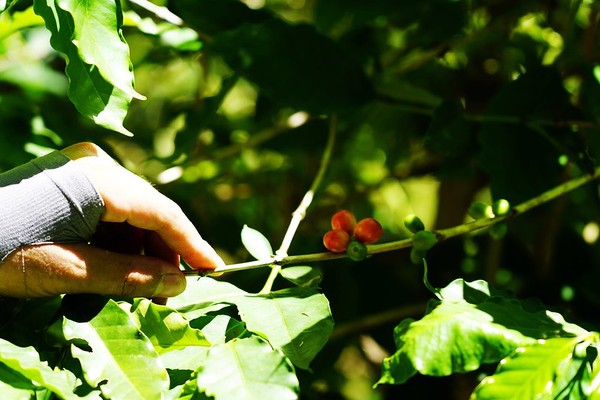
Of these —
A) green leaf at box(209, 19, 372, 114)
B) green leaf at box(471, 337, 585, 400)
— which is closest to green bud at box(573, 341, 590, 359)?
green leaf at box(471, 337, 585, 400)

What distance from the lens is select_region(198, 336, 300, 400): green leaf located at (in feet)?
2.33

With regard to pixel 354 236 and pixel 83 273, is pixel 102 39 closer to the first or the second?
pixel 83 273

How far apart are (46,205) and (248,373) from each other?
297 mm

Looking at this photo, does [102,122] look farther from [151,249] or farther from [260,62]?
[260,62]

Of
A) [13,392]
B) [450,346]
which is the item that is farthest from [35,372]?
[450,346]

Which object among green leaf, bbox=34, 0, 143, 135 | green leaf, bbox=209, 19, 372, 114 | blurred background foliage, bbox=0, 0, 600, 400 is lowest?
blurred background foliage, bbox=0, 0, 600, 400

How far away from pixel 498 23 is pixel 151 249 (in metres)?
1.06

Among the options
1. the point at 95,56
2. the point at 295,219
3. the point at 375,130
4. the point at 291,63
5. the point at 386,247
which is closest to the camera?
the point at 95,56

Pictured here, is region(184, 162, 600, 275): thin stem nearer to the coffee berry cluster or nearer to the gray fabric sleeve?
the coffee berry cluster

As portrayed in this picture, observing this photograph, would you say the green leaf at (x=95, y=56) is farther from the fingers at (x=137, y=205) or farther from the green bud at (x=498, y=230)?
the green bud at (x=498, y=230)

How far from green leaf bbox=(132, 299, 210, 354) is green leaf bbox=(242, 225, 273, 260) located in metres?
0.16

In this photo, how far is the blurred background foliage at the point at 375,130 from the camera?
126 centimetres

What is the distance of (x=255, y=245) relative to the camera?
3.13 feet

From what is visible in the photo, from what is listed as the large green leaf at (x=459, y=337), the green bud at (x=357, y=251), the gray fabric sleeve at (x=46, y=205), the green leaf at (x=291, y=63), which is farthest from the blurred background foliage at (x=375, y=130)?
the gray fabric sleeve at (x=46, y=205)
